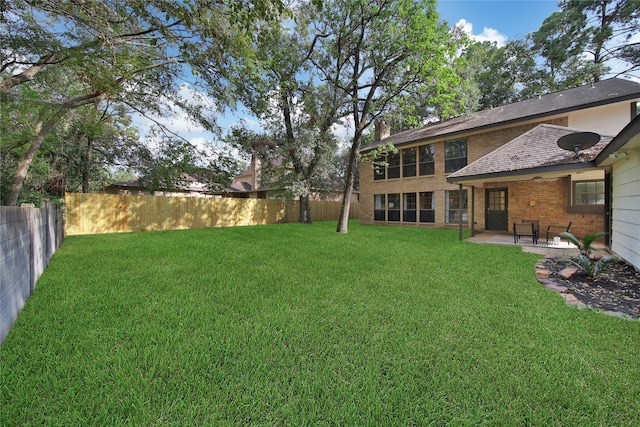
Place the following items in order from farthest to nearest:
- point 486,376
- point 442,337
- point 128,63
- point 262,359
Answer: point 128,63
point 442,337
point 262,359
point 486,376

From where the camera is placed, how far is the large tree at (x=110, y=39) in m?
4.31

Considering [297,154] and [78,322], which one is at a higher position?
[297,154]

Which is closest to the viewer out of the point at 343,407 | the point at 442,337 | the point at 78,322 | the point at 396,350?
the point at 343,407

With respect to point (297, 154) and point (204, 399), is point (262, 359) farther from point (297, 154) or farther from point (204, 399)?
point (297, 154)

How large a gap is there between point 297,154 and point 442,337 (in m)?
13.0

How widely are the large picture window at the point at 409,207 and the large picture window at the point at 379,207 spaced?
4.34 ft

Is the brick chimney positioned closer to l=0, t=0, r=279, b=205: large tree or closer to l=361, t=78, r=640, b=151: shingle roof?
l=361, t=78, r=640, b=151: shingle roof

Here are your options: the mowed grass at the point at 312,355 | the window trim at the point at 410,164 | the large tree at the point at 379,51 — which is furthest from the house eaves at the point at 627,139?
the window trim at the point at 410,164

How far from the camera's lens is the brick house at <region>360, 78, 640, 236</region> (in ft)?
28.4

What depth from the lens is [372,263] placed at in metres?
5.64

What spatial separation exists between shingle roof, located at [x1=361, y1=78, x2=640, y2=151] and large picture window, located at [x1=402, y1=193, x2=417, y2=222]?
306cm

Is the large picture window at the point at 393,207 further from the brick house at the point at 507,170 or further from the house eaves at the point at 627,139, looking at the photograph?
the house eaves at the point at 627,139

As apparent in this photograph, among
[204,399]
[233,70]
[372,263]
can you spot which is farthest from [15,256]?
[233,70]

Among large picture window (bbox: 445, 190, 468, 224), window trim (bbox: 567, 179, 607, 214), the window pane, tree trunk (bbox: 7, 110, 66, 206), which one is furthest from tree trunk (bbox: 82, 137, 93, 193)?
the window pane
